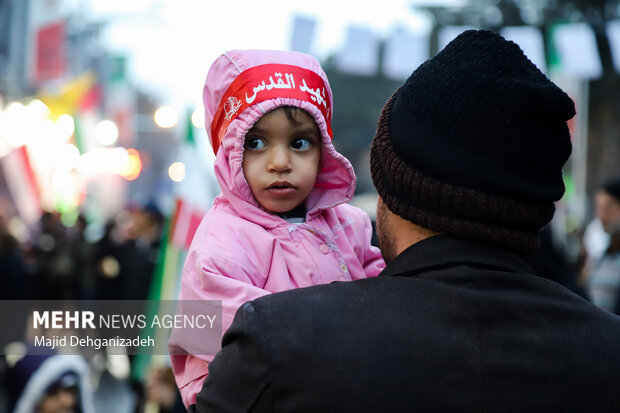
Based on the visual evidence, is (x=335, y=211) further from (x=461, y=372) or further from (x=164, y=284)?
(x=164, y=284)

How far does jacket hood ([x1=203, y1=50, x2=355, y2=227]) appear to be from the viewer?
2166 mm

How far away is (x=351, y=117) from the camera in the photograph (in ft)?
145

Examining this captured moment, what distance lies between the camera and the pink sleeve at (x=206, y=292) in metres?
1.90

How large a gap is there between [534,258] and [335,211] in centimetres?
270

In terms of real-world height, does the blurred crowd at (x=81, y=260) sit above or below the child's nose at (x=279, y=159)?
above

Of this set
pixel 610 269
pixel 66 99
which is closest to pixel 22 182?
pixel 66 99

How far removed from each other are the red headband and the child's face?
0.18ft

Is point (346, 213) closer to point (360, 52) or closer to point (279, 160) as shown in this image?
point (279, 160)

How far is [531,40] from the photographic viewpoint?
10.3 m

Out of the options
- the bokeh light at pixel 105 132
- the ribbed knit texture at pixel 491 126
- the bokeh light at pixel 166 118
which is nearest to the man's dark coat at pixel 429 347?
the ribbed knit texture at pixel 491 126

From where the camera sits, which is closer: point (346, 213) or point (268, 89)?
point (268, 89)

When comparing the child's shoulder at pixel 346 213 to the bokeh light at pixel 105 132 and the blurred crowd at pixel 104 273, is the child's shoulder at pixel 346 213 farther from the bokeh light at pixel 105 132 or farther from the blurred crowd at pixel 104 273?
the bokeh light at pixel 105 132

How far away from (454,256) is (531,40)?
956cm

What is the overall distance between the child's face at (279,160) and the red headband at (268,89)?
55mm
